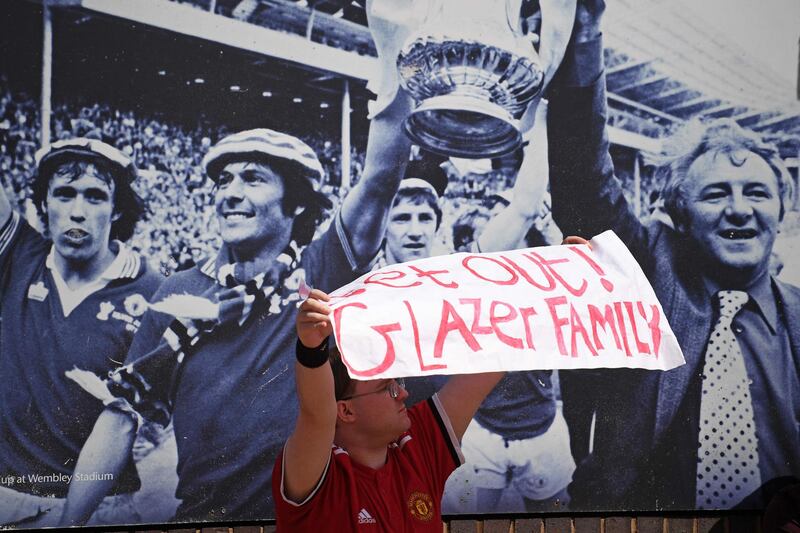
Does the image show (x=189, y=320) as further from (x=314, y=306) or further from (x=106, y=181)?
(x=314, y=306)

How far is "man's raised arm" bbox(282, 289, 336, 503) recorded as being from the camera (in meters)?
2.56

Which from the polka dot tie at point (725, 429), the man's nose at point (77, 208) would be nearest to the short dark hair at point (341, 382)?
the man's nose at point (77, 208)

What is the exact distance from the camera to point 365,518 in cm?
282

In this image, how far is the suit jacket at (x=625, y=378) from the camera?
4.98 metres

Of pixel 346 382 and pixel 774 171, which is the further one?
pixel 774 171

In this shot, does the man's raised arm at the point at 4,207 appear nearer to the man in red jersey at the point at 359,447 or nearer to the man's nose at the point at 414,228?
the man's nose at the point at 414,228

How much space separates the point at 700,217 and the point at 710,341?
615mm

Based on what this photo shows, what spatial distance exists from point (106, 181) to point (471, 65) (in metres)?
1.76

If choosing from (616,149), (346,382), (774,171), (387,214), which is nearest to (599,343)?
(346,382)

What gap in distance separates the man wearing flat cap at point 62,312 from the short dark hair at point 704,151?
2541 millimetres

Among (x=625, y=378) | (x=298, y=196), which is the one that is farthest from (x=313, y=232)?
(x=625, y=378)

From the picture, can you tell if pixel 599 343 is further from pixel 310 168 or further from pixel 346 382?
pixel 310 168

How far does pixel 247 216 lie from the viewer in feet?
15.2

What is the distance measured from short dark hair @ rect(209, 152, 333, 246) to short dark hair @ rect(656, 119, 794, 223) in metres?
1.74
